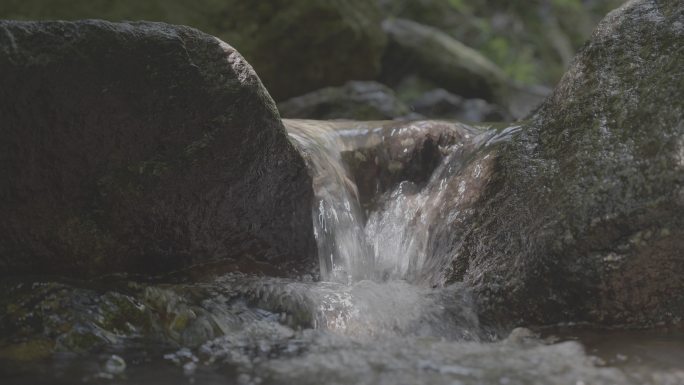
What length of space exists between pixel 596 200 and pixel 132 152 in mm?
1989

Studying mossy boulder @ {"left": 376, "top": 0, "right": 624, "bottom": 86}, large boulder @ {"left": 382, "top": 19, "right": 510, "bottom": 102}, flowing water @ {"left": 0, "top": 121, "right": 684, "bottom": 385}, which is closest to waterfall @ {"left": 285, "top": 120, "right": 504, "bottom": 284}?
flowing water @ {"left": 0, "top": 121, "right": 684, "bottom": 385}

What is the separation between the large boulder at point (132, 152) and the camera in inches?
105

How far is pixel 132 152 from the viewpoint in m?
2.92

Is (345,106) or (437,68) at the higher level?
(437,68)

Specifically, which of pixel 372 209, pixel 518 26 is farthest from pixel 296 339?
pixel 518 26

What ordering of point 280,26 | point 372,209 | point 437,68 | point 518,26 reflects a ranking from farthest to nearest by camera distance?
point 518,26
point 437,68
point 280,26
point 372,209

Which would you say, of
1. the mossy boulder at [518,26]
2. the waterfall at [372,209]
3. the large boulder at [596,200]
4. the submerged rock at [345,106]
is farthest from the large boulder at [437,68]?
the large boulder at [596,200]

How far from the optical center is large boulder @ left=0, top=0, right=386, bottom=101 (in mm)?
6172

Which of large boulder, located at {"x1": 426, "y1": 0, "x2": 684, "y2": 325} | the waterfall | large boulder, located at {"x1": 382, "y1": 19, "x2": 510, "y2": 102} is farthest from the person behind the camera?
large boulder, located at {"x1": 382, "y1": 19, "x2": 510, "y2": 102}

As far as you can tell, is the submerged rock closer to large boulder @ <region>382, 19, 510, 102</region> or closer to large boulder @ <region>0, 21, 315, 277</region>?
large boulder @ <region>382, 19, 510, 102</region>

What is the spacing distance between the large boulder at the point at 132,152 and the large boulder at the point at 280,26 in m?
3.50

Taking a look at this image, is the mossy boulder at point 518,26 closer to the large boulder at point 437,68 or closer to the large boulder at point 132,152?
the large boulder at point 437,68

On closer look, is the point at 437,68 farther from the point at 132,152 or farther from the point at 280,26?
the point at 132,152

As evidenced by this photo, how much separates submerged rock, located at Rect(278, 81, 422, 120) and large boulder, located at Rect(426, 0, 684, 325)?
2904 mm
